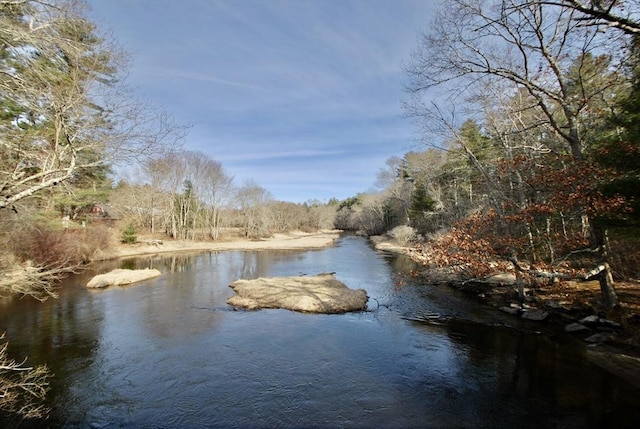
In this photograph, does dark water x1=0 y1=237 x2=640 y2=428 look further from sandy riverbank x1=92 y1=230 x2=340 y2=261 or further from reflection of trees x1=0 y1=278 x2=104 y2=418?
sandy riverbank x1=92 y1=230 x2=340 y2=261

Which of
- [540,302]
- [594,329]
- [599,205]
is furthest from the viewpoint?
[540,302]

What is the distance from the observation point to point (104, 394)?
7.33 metres

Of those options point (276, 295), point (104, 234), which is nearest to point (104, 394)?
point (276, 295)

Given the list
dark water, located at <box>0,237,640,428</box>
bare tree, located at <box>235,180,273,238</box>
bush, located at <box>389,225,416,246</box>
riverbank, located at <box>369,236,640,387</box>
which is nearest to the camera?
dark water, located at <box>0,237,640,428</box>

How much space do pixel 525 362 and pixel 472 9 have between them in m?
9.75

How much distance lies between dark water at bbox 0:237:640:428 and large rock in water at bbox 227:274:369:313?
74 cm

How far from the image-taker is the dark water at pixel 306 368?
6516 mm

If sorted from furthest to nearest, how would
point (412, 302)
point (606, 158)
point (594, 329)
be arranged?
point (412, 302) → point (594, 329) → point (606, 158)

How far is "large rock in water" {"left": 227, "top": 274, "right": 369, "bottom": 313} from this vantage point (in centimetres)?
1402

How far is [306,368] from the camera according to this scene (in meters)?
8.55

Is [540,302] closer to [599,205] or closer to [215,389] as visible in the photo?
[599,205]

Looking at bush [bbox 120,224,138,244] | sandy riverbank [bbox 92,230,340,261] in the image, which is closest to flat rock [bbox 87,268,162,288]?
sandy riverbank [bbox 92,230,340,261]

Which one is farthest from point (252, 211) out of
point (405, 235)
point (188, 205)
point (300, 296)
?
point (300, 296)

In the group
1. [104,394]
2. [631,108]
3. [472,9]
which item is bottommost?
[104,394]
